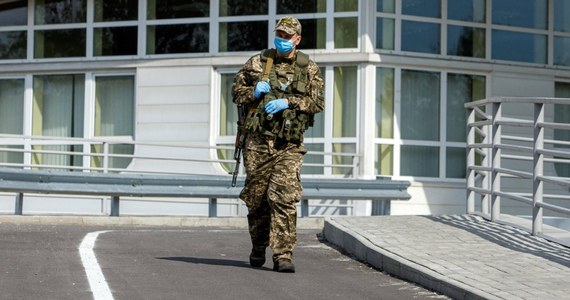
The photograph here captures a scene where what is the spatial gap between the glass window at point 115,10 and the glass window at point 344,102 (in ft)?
13.7

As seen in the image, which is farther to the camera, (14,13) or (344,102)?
(14,13)

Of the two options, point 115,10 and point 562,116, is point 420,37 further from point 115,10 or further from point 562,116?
point 115,10

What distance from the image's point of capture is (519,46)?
80.1 ft

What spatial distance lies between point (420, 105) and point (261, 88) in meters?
13.3

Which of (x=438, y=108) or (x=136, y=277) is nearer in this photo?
(x=136, y=277)

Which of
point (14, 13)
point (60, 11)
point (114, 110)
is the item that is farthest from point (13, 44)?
point (114, 110)

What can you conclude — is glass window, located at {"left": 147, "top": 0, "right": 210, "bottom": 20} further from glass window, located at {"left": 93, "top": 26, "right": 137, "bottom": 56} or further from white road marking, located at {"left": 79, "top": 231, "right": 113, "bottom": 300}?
white road marking, located at {"left": 79, "top": 231, "right": 113, "bottom": 300}

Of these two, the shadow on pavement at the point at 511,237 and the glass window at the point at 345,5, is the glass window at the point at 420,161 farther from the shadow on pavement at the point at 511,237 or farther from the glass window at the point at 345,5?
the shadow on pavement at the point at 511,237

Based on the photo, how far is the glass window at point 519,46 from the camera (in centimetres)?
2420

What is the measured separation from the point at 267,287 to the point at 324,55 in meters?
13.8

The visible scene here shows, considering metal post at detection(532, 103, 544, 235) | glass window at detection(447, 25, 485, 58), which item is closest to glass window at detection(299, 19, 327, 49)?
glass window at detection(447, 25, 485, 58)

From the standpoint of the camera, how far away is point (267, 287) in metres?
9.71

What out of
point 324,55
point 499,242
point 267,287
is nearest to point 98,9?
point 324,55

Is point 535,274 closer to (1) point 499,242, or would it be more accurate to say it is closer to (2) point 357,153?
(1) point 499,242
